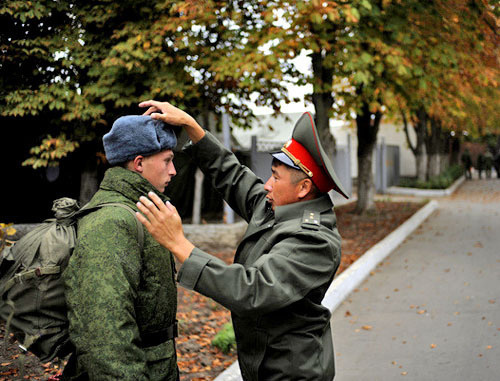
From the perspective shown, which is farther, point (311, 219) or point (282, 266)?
point (311, 219)

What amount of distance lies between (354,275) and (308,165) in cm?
658

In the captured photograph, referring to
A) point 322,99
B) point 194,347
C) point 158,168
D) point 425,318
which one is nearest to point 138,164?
point 158,168

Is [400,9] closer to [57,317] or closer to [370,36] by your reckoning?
[370,36]

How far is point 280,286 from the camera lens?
218 cm

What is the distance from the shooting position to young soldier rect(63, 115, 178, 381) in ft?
6.85

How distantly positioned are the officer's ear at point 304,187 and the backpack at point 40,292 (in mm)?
763

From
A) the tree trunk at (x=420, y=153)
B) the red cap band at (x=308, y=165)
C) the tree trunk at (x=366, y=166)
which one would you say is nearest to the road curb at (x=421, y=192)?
the tree trunk at (x=420, y=153)

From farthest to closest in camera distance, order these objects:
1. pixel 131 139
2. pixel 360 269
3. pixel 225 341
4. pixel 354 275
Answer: pixel 360 269
pixel 354 275
pixel 225 341
pixel 131 139

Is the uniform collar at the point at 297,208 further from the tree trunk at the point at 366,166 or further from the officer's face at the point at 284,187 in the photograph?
the tree trunk at the point at 366,166

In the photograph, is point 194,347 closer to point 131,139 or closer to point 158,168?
point 158,168

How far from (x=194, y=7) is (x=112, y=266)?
6483mm

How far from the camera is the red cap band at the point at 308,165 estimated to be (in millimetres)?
2535

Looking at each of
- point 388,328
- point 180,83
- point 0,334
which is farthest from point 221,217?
point 0,334

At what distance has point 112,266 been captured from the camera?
6.98 feet
